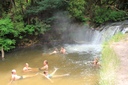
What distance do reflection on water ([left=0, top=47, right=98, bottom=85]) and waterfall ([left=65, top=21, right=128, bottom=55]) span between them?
1.30m

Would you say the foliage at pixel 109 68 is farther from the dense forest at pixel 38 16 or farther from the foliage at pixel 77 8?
the foliage at pixel 77 8

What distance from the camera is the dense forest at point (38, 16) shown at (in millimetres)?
13711

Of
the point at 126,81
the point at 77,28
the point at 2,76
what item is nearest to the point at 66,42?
the point at 77,28

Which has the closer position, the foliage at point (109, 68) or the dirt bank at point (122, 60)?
the dirt bank at point (122, 60)

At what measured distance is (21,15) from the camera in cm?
1520

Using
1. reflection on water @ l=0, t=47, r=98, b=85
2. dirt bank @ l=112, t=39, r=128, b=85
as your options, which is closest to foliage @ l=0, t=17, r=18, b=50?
reflection on water @ l=0, t=47, r=98, b=85

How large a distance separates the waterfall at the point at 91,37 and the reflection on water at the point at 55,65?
1.30 meters

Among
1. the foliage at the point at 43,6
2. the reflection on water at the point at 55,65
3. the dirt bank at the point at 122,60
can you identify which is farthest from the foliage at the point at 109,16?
the dirt bank at the point at 122,60

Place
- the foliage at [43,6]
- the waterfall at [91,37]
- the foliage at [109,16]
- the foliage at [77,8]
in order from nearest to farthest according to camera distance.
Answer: the waterfall at [91,37], the foliage at [43,6], the foliage at [77,8], the foliage at [109,16]

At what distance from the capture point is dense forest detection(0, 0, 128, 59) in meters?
13.7

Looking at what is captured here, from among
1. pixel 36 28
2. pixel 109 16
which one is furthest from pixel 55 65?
pixel 109 16

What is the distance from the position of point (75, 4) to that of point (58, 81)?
826 cm

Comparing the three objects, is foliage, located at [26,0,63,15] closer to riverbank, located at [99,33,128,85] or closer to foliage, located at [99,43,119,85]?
riverbank, located at [99,33,128,85]

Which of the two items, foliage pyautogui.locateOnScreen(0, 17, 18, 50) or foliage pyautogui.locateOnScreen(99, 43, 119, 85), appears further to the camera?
foliage pyautogui.locateOnScreen(0, 17, 18, 50)
